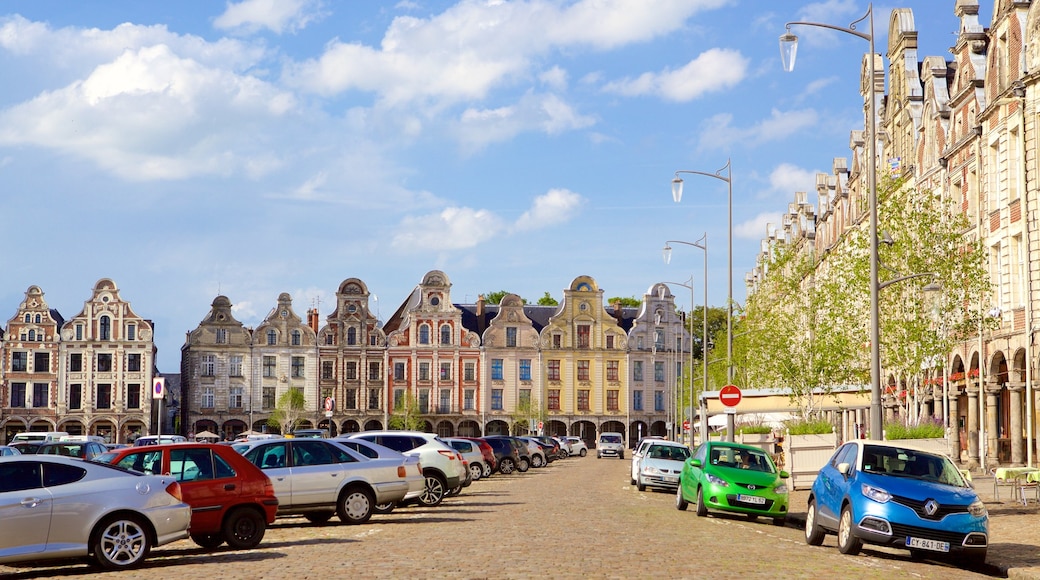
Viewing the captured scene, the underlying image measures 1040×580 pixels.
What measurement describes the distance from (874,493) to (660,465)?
64.0 feet

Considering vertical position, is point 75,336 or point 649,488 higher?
point 75,336

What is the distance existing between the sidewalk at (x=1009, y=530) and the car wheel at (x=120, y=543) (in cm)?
1034

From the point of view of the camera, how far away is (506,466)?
5219 cm

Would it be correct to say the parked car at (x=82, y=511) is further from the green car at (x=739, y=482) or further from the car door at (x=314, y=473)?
the green car at (x=739, y=482)

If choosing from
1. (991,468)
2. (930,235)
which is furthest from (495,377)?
(930,235)

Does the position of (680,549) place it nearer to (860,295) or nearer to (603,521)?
(603,521)

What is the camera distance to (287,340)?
107 meters

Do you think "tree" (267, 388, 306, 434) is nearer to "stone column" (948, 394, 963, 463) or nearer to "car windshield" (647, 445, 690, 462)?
"stone column" (948, 394, 963, 463)

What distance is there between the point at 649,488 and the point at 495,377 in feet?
239

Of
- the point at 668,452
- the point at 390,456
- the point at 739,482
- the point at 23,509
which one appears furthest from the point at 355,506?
the point at 668,452

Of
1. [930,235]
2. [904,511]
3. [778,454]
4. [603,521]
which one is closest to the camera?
[904,511]

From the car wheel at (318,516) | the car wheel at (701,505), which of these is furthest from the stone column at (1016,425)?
the car wheel at (318,516)

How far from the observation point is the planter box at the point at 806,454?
34.3 metres

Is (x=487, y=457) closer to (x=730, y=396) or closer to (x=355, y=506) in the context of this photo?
(x=730, y=396)
